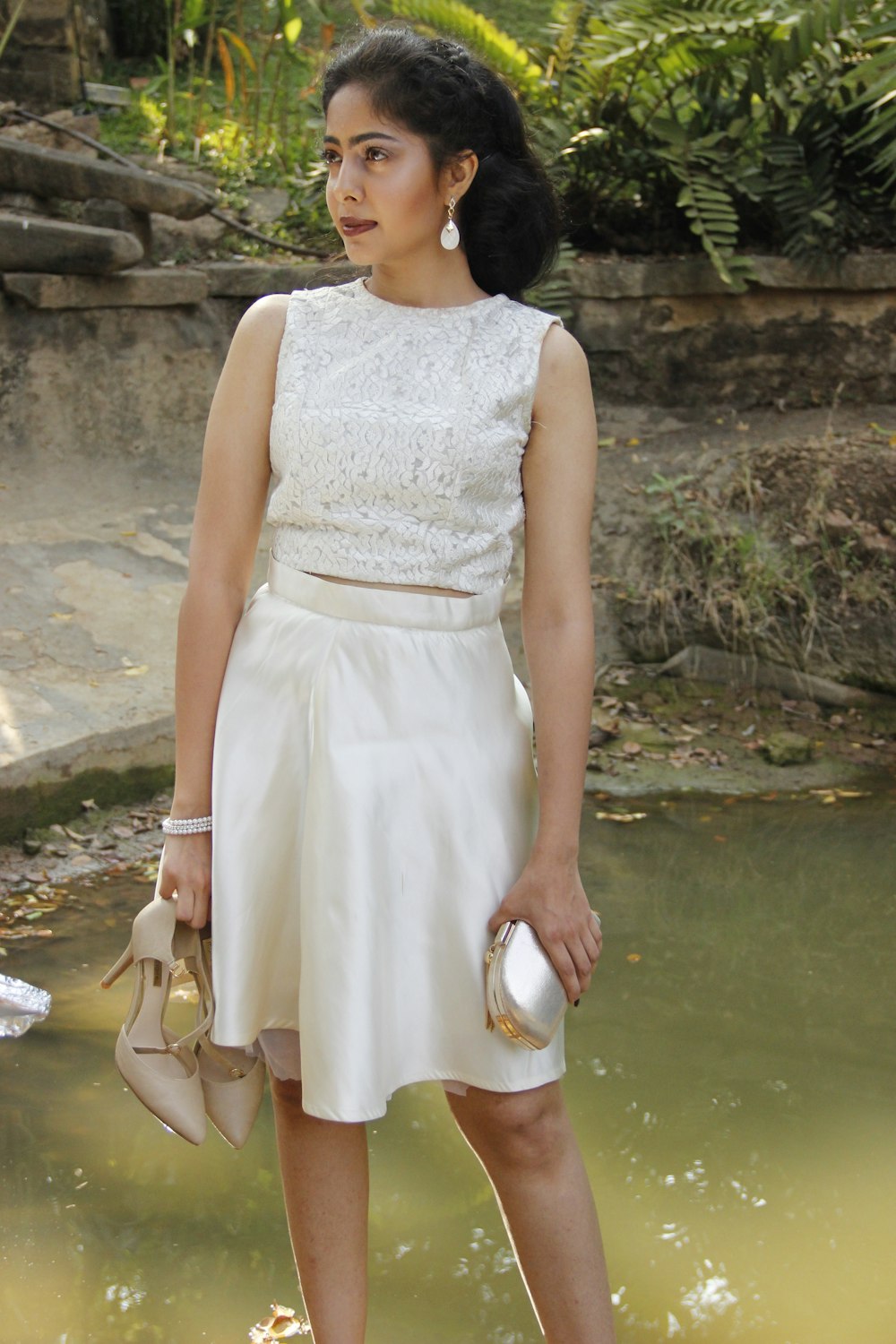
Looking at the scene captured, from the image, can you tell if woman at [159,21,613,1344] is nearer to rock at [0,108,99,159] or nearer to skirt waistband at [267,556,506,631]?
skirt waistband at [267,556,506,631]

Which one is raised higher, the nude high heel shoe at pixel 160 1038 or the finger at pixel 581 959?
the finger at pixel 581 959

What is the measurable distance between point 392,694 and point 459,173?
713 mm

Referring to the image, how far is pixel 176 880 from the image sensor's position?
1.84 m

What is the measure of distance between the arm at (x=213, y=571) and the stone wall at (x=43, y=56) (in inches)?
245

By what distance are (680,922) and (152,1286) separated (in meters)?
1.79

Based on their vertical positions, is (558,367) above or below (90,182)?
below

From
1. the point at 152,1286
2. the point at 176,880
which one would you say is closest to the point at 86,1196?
the point at 152,1286

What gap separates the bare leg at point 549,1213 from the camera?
1.80m

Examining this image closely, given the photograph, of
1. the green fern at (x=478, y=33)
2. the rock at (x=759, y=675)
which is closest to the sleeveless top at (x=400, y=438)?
the rock at (x=759, y=675)

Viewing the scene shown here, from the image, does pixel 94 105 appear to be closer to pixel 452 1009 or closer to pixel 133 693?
pixel 133 693

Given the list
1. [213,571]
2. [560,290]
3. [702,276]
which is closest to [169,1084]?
[213,571]

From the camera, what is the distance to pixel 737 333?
644cm

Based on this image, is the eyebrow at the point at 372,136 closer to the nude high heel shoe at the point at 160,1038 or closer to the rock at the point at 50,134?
the nude high heel shoe at the point at 160,1038

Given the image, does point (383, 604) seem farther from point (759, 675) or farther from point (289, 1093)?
point (759, 675)
